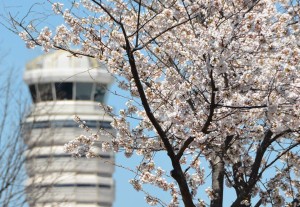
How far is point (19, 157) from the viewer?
17375 millimetres

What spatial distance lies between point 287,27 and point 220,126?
1.43 meters

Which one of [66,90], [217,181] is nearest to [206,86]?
[217,181]

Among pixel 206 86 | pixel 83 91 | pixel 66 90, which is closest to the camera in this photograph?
pixel 206 86

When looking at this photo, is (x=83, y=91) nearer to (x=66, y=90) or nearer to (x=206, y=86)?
(x=66, y=90)

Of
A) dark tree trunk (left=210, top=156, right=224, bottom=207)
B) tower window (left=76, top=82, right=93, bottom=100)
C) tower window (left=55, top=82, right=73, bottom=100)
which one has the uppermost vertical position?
tower window (left=76, top=82, right=93, bottom=100)

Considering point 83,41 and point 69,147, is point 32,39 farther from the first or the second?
point 69,147

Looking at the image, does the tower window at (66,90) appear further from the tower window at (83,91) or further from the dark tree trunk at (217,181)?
the dark tree trunk at (217,181)

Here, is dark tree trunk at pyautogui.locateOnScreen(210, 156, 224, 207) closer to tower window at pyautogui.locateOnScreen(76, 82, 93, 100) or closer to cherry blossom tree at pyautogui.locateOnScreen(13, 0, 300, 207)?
cherry blossom tree at pyautogui.locateOnScreen(13, 0, 300, 207)

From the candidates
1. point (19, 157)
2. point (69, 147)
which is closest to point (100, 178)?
point (19, 157)

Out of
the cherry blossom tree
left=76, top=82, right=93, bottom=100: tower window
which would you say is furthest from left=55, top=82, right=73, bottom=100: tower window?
the cherry blossom tree

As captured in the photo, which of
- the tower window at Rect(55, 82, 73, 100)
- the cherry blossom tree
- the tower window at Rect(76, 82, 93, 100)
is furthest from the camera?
the tower window at Rect(76, 82, 93, 100)

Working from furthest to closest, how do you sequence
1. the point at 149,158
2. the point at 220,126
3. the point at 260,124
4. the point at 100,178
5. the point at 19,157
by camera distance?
1. the point at 100,178
2. the point at 19,157
3. the point at 149,158
4. the point at 260,124
5. the point at 220,126

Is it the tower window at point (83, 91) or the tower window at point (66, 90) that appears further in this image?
the tower window at point (83, 91)

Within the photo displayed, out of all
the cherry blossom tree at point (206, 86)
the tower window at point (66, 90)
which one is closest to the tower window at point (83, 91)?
the tower window at point (66, 90)
